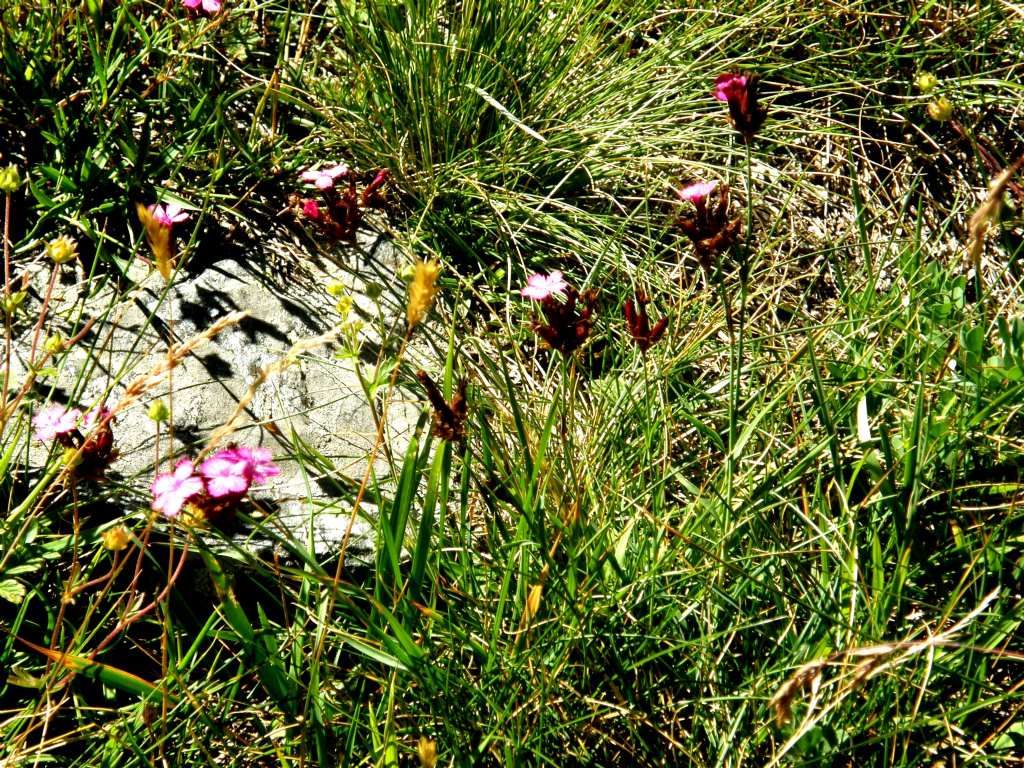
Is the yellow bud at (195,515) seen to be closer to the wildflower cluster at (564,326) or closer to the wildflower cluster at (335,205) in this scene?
the wildflower cluster at (564,326)

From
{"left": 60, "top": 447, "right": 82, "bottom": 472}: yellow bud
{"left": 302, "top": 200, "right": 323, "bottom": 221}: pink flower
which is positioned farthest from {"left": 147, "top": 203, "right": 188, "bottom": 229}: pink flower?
{"left": 60, "top": 447, "right": 82, "bottom": 472}: yellow bud

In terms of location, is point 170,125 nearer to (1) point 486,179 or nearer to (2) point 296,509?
(1) point 486,179

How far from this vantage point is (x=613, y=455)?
181 centimetres

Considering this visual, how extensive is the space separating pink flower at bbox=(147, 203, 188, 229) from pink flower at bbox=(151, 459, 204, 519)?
79 cm

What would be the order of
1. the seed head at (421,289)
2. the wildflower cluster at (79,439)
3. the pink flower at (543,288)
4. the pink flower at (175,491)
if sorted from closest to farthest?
the seed head at (421,289), the pink flower at (175,491), the wildflower cluster at (79,439), the pink flower at (543,288)

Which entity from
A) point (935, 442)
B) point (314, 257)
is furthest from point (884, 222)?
point (314, 257)

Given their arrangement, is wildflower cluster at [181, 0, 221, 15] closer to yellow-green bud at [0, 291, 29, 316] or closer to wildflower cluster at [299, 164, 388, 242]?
wildflower cluster at [299, 164, 388, 242]

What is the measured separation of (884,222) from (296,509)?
167 cm

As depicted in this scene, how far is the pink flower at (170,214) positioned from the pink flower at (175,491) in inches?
31.3

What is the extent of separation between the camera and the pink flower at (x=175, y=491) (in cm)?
116

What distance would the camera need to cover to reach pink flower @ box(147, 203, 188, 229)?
6.22 ft

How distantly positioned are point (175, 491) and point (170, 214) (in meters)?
0.96

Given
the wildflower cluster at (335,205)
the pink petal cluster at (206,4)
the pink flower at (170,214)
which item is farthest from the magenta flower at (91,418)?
the pink petal cluster at (206,4)

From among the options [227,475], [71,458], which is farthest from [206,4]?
[227,475]
